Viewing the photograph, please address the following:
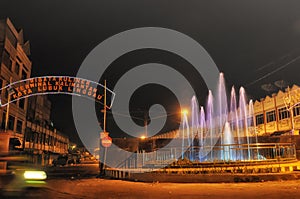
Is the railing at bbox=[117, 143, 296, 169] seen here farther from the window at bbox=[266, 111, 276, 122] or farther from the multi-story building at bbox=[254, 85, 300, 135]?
the window at bbox=[266, 111, 276, 122]

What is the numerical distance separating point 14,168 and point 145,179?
7.26 meters

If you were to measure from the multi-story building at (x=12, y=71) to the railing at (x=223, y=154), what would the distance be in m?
23.5

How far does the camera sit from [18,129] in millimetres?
44125

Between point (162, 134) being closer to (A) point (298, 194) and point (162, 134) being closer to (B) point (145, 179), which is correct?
(B) point (145, 179)

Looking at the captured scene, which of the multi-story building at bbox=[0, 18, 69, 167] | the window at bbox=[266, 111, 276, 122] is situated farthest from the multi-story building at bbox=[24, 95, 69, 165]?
the window at bbox=[266, 111, 276, 122]

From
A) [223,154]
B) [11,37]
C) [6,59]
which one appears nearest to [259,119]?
[223,154]

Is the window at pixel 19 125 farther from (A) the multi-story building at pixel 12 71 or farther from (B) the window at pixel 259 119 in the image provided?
(B) the window at pixel 259 119

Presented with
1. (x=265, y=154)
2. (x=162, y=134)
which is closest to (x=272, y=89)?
(x=162, y=134)

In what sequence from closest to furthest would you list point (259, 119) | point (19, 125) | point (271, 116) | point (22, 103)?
point (271, 116)
point (19, 125)
point (259, 119)
point (22, 103)

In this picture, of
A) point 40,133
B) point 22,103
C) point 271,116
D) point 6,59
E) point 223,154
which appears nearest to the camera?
point 223,154

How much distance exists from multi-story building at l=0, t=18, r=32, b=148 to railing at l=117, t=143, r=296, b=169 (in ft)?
77.0

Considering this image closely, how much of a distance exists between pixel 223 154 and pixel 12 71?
35.0m

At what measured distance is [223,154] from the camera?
16359 millimetres

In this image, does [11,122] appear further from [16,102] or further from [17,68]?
[17,68]
